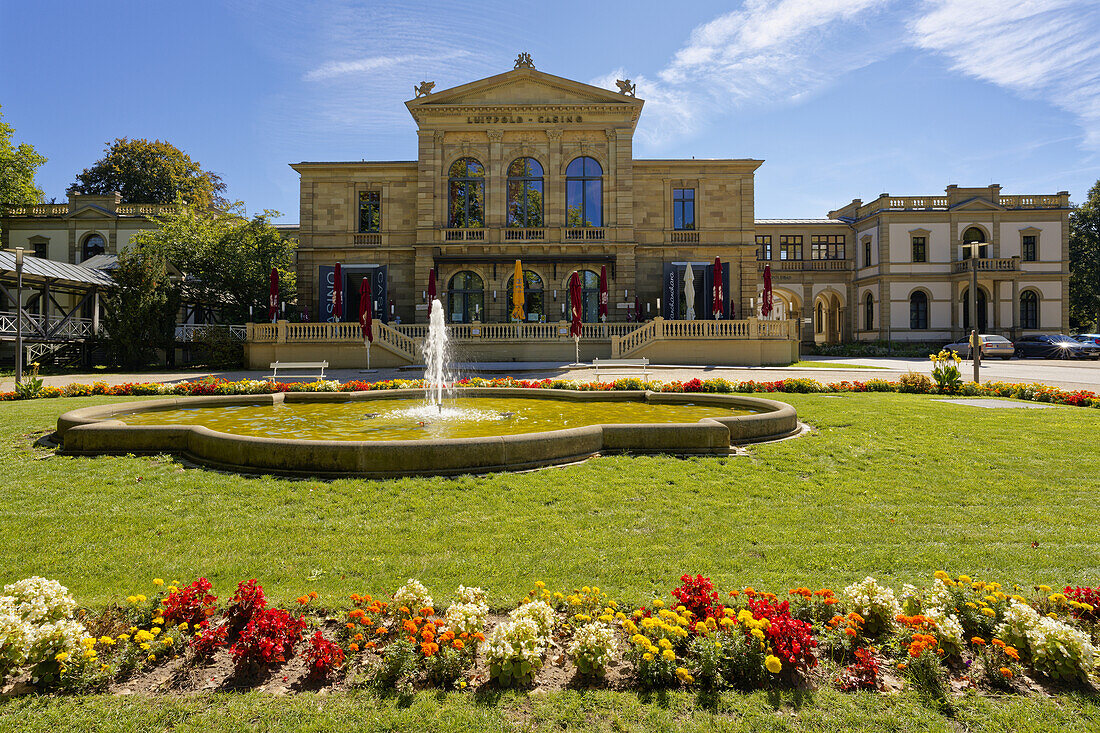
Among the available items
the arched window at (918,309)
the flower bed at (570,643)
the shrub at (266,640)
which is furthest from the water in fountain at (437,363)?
the arched window at (918,309)

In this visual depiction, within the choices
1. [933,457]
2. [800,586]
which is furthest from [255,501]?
[933,457]

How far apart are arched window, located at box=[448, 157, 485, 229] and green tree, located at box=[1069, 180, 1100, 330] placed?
58.0 m

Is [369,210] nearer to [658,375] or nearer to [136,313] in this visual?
[136,313]

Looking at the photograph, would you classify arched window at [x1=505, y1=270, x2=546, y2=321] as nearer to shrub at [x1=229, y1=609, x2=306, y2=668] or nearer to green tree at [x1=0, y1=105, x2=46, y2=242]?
shrub at [x1=229, y1=609, x2=306, y2=668]

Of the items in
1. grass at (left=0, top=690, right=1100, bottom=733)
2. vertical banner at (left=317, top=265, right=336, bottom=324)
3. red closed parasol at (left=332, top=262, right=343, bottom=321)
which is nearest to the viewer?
grass at (left=0, top=690, right=1100, bottom=733)

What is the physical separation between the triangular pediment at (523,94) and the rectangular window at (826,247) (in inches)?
1145

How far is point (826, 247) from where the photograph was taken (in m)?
55.0

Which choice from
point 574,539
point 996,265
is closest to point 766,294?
point 574,539

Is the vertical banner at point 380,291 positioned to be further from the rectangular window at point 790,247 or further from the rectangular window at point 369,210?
the rectangular window at point 790,247

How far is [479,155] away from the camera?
116 ft

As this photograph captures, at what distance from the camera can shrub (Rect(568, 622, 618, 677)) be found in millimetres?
3393

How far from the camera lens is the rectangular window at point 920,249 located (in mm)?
49438

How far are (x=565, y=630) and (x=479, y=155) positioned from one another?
116 feet

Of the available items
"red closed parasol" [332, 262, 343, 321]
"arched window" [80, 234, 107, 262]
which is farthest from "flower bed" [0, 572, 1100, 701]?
"arched window" [80, 234, 107, 262]
